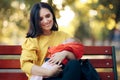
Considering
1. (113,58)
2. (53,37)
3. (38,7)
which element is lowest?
(113,58)

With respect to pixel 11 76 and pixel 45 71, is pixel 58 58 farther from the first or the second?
pixel 11 76

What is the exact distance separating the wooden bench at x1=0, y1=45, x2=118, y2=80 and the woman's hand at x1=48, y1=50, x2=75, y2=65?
547 mm

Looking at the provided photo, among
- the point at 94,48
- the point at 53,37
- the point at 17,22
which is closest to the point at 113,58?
the point at 94,48

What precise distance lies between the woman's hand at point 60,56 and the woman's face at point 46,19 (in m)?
0.34

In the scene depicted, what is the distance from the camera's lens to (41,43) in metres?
3.71

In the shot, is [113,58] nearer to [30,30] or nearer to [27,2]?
[30,30]

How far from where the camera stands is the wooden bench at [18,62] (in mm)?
3902

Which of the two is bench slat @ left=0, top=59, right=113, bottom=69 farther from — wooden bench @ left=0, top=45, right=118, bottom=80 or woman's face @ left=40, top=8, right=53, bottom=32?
woman's face @ left=40, top=8, right=53, bottom=32

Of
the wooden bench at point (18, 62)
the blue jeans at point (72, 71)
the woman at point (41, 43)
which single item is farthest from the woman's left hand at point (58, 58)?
the wooden bench at point (18, 62)

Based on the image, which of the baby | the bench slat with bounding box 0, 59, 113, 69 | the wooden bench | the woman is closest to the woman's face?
the woman

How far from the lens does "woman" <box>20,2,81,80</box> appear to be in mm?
3432

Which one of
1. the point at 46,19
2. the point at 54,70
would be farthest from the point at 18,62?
the point at 54,70

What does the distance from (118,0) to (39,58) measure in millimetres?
2209

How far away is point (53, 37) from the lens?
3770 mm
